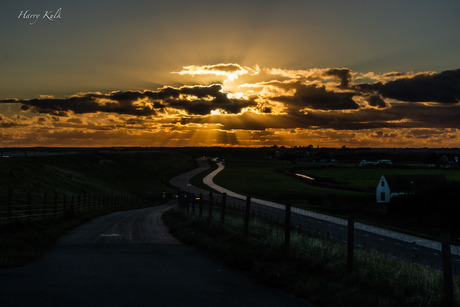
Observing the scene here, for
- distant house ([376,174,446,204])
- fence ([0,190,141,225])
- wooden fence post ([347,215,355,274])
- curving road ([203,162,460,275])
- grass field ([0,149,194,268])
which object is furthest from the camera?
distant house ([376,174,446,204])

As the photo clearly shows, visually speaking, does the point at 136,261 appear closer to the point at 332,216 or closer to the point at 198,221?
the point at 198,221

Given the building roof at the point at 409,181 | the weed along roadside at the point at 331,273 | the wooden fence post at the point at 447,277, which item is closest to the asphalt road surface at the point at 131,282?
the weed along roadside at the point at 331,273

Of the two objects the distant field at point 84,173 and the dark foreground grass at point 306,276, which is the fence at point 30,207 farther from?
the dark foreground grass at point 306,276

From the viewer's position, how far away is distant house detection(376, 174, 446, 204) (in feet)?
303

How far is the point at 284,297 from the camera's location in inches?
396

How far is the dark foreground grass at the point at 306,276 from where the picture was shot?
9.46 m

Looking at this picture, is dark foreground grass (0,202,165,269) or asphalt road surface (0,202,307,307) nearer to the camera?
asphalt road surface (0,202,307,307)

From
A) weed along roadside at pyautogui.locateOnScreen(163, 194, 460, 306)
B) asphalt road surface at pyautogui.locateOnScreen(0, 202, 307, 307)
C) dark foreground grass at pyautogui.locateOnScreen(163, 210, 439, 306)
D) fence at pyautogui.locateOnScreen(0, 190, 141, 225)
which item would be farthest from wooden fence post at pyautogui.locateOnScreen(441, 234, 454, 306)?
fence at pyautogui.locateOnScreen(0, 190, 141, 225)

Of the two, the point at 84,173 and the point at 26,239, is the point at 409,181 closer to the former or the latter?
the point at 84,173

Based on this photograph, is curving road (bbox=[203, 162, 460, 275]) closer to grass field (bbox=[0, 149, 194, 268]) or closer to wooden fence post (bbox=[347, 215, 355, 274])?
grass field (bbox=[0, 149, 194, 268])

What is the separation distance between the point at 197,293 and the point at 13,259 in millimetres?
7058

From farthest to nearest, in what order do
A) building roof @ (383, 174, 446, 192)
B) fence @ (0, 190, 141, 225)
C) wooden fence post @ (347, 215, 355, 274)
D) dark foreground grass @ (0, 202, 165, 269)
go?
1. building roof @ (383, 174, 446, 192)
2. fence @ (0, 190, 141, 225)
3. dark foreground grass @ (0, 202, 165, 269)
4. wooden fence post @ (347, 215, 355, 274)

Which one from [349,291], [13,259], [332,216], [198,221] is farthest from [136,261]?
[332,216]

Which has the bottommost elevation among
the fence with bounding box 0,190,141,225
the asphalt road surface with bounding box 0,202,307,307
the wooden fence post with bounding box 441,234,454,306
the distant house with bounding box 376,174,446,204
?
the distant house with bounding box 376,174,446,204
